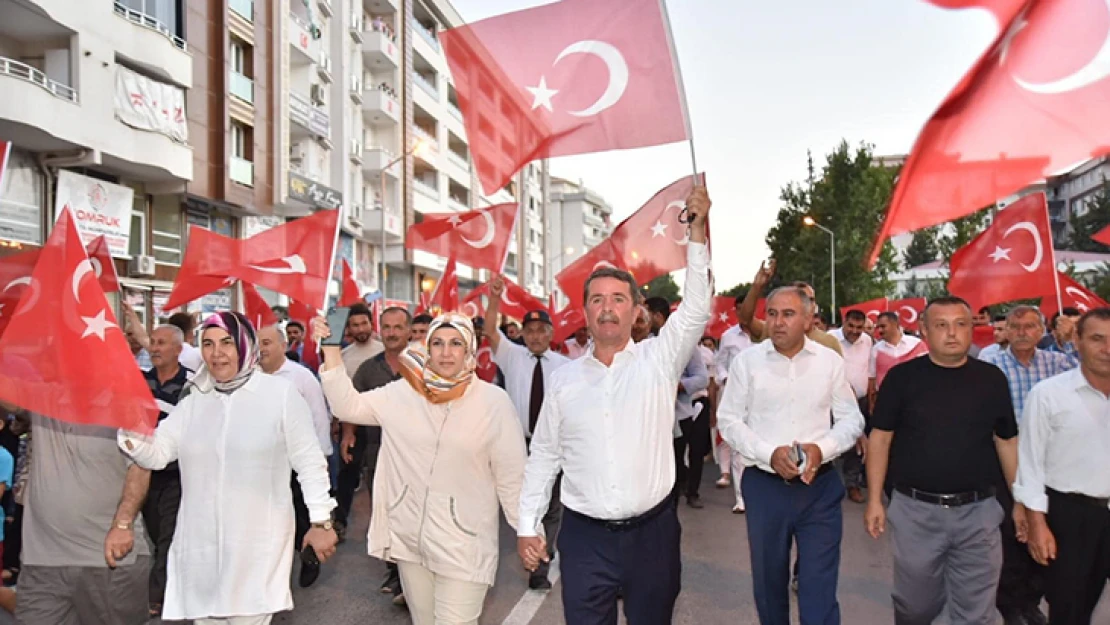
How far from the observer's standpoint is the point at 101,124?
1795cm

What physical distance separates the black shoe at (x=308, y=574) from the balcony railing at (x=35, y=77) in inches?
548

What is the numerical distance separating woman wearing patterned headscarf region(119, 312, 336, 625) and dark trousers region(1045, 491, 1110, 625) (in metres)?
3.58

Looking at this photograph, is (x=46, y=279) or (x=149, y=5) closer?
(x=46, y=279)

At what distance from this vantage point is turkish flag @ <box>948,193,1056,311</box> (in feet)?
23.9

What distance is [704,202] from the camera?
3676 millimetres

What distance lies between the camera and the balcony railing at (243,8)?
2406cm

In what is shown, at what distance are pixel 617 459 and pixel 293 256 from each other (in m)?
4.76

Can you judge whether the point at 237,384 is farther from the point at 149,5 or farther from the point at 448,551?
the point at 149,5

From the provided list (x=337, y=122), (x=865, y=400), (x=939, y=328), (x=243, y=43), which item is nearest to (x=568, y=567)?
(x=939, y=328)

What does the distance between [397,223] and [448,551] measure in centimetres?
3414

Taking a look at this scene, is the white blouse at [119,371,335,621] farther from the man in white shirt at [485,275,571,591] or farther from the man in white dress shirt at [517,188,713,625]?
the man in white shirt at [485,275,571,591]

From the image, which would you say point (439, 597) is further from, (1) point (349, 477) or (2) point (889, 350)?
(2) point (889, 350)

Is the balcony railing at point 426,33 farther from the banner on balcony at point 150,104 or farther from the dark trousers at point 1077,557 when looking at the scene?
the dark trousers at point 1077,557

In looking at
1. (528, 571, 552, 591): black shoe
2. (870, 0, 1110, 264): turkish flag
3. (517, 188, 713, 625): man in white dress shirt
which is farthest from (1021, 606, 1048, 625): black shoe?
(528, 571, 552, 591): black shoe
